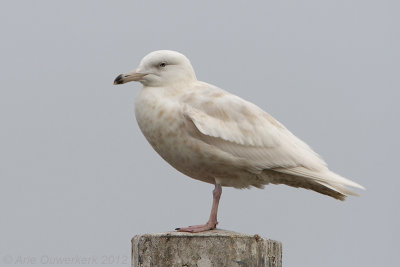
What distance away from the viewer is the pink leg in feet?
23.5

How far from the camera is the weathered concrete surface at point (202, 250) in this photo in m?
6.18

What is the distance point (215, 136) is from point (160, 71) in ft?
3.79

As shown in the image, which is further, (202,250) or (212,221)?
(212,221)

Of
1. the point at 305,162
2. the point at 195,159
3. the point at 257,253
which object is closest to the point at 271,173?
the point at 305,162

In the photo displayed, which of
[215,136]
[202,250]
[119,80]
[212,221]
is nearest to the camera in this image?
[202,250]

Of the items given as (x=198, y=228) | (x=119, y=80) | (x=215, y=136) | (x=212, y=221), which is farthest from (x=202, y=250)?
(x=119, y=80)

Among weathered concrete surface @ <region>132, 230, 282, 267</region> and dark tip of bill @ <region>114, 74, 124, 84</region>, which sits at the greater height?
dark tip of bill @ <region>114, 74, 124, 84</region>

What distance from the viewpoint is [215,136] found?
25.4 feet

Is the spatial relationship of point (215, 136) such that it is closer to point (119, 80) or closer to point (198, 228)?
point (198, 228)

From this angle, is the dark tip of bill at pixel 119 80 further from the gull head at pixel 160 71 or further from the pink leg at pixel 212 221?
the pink leg at pixel 212 221

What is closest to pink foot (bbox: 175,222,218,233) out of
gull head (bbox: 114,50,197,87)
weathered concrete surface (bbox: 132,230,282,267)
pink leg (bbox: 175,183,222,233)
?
pink leg (bbox: 175,183,222,233)

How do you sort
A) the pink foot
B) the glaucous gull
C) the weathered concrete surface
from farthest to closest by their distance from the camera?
the glaucous gull → the pink foot → the weathered concrete surface

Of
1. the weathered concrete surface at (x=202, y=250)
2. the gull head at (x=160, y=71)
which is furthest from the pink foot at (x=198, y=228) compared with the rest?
the gull head at (x=160, y=71)

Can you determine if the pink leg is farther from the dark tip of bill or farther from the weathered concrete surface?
the dark tip of bill
